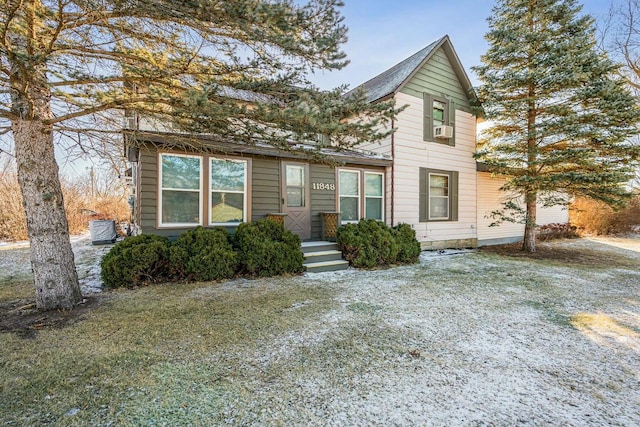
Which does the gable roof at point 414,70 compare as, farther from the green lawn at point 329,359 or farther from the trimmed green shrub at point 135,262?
the trimmed green shrub at point 135,262

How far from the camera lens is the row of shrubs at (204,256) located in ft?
17.1

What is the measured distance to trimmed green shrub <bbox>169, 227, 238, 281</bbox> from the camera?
5547 millimetres

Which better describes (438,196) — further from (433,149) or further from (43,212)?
(43,212)

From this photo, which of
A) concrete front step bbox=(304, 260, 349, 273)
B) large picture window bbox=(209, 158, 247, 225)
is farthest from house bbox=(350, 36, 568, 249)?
large picture window bbox=(209, 158, 247, 225)

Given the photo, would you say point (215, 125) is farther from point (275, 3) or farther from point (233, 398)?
point (233, 398)

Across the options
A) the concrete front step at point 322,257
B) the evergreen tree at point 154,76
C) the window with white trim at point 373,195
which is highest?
the evergreen tree at point 154,76

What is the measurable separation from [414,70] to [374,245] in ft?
18.3

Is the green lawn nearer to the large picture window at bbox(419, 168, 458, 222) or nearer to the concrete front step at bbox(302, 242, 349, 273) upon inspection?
the concrete front step at bbox(302, 242, 349, 273)

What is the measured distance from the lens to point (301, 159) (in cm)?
797

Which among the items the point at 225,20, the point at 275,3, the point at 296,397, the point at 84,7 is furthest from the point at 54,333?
the point at 275,3

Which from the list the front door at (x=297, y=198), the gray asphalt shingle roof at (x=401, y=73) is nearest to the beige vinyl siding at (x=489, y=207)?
the gray asphalt shingle roof at (x=401, y=73)

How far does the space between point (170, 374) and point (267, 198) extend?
536 centimetres

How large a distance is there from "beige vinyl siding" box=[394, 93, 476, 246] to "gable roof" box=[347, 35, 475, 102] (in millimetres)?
446

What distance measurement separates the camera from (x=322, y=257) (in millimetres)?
7051
